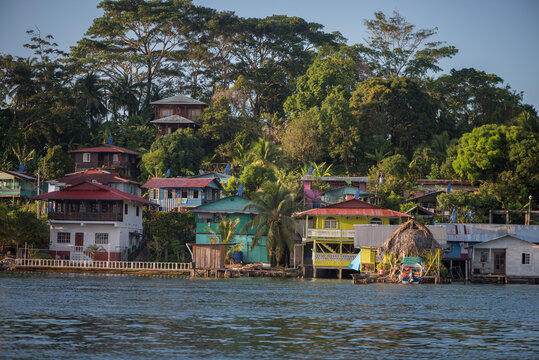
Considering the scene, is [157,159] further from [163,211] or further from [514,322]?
[514,322]

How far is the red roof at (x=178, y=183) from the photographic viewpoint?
68000mm

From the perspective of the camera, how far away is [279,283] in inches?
2058

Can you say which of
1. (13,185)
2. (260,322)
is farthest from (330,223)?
(260,322)

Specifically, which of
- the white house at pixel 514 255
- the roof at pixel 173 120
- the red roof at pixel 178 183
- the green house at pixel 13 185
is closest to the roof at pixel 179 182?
the red roof at pixel 178 183

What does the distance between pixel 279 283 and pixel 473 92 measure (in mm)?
41191

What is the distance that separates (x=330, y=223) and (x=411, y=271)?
969 centimetres

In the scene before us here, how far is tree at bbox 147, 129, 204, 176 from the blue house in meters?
5.56

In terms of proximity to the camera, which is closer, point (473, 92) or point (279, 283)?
point (279, 283)

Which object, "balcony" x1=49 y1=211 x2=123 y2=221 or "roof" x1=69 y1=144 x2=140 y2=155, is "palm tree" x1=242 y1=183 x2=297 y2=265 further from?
"roof" x1=69 y1=144 x2=140 y2=155

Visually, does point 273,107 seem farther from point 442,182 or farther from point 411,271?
point 411,271

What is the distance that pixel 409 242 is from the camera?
50.7 meters

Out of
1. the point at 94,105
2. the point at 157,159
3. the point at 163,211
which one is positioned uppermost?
the point at 94,105

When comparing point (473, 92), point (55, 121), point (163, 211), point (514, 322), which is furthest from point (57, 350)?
point (473, 92)

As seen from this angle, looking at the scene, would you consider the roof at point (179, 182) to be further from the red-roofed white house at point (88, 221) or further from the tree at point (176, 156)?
the red-roofed white house at point (88, 221)
